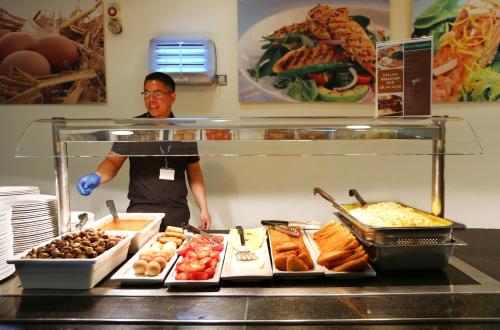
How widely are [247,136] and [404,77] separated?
0.71m

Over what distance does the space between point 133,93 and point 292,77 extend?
4.60 feet

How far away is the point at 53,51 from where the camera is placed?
325 centimetres

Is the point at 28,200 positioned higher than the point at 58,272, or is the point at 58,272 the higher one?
the point at 28,200

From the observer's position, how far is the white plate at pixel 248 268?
1381 mm

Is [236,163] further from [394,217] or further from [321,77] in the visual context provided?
[394,217]

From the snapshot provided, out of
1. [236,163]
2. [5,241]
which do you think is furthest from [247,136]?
[236,163]

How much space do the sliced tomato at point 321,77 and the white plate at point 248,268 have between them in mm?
1990

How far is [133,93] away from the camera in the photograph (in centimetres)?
333

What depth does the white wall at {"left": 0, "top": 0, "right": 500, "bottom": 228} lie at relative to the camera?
3.26 m

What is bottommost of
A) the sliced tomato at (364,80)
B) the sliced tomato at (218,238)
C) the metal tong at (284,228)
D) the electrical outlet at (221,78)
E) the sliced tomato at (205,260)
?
the sliced tomato at (218,238)

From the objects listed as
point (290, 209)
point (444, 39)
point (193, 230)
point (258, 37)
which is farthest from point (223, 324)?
point (444, 39)

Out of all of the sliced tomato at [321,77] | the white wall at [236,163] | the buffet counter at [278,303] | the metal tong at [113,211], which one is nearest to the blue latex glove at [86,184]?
the metal tong at [113,211]

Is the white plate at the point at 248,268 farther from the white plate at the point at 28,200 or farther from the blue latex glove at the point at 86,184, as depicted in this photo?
the white plate at the point at 28,200

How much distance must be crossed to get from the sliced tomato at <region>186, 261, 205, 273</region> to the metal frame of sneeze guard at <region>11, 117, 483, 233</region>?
42cm
